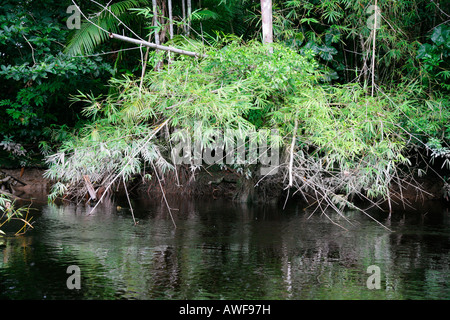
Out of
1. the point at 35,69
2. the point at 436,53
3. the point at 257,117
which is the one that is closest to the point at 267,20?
the point at 257,117

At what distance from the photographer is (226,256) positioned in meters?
6.52

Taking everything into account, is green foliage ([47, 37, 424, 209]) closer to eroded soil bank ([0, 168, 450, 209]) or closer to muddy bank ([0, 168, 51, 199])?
eroded soil bank ([0, 168, 450, 209])

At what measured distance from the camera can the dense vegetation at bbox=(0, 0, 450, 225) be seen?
8.47 metres

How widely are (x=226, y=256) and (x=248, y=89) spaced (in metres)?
2.89

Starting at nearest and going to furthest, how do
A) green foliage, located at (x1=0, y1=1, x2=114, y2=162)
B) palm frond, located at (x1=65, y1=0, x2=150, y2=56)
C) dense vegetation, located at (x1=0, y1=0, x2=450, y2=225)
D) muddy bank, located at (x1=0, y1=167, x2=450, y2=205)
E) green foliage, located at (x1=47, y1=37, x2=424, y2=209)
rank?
green foliage, located at (x1=47, y1=37, x2=424, y2=209) < dense vegetation, located at (x1=0, y1=0, x2=450, y2=225) < green foliage, located at (x1=0, y1=1, x2=114, y2=162) < palm frond, located at (x1=65, y1=0, x2=150, y2=56) < muddy bank, located at (x1=0, y1=167, x2=450, y2=205)

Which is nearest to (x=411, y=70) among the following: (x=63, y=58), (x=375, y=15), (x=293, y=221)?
(x=375, y=15)

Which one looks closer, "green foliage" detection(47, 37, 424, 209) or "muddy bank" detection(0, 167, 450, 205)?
"green foliage" detection(47, 37, 424, 209)

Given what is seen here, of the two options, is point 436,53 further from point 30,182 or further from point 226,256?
point 30,182

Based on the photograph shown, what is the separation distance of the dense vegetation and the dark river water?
659 millimetres

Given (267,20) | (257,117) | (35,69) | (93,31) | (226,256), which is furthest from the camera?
(93,31)

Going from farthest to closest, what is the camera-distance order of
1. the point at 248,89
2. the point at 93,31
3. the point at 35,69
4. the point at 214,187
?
the point at 214,187
the point at 93,31
the point at 35,69
the point at 248,89

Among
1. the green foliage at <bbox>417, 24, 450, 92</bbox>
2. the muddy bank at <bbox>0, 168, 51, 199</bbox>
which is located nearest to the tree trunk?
the green foliage at <bbox>417, 24, 450, 92</bbox>
